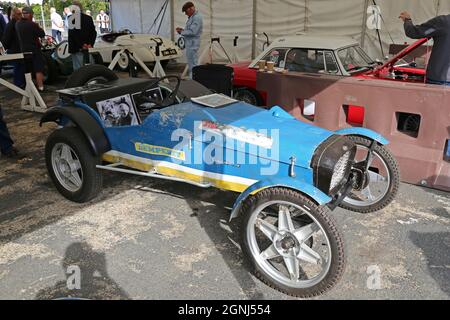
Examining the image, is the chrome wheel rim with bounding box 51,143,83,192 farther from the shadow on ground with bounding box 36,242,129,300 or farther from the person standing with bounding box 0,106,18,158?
the person standing with bounding box 0,106,18,158

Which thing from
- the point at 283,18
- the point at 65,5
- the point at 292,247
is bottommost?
the point at 292,247

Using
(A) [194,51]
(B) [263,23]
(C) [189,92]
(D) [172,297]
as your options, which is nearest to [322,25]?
(B) [263,23]

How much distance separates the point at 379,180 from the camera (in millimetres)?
3809

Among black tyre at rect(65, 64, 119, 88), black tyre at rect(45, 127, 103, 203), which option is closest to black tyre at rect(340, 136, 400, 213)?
black tyre at rect(45, 127, 103, 203)

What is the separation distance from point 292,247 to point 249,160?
0.76 metres

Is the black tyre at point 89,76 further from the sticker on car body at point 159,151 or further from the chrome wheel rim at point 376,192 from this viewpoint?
the chrome wheel rim at point 376,192

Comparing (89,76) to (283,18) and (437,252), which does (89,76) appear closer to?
(437,252)

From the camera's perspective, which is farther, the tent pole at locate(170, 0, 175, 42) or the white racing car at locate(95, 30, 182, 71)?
the tent pole at locate(170, 0, 175, 42)

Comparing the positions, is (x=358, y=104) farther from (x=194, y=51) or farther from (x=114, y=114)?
(x=194, y=51)

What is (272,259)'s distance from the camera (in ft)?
10.0

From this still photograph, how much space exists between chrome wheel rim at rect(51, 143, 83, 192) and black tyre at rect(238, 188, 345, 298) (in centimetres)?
206

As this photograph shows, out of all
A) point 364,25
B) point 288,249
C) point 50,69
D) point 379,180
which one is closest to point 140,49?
point 50,69

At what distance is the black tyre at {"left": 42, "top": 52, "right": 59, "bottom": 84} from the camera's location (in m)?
10.2

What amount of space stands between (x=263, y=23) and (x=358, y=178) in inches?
405
